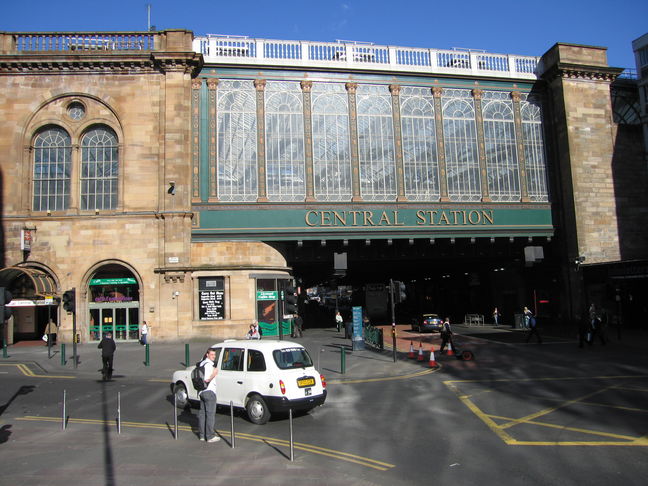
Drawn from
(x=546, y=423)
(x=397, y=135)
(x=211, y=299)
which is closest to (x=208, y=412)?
(x=546, y=423)

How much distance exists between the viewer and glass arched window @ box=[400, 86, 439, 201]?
3247cm

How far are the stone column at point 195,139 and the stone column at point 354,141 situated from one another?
9.49 metres

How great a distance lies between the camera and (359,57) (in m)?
32.6

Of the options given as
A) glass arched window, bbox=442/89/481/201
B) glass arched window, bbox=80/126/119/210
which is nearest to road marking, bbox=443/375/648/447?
glass arched window, bbox=442/89/481/201

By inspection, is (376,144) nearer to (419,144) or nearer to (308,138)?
(419,144)

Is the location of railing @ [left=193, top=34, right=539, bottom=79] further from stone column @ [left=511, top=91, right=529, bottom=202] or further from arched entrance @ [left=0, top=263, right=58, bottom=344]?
arched entrance @ [left=0, top=263, right=58, bottom=344]

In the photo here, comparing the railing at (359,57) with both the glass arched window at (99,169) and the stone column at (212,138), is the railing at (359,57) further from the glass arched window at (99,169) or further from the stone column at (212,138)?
the glass arched window at (99,169)

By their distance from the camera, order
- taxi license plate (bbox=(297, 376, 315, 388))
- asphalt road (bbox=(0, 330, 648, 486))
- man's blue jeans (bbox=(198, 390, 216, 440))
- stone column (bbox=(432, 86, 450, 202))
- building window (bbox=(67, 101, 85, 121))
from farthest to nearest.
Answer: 1. stone column (bbox=(432, 86, 450, 202))
2. building window (bbox=(67, 101, 85, 121))
3. taxi license plate (bbox=(297, 376, 315, 388))
4. man's blue jeans (bbox=(198, 390, 216, 440))
5. asphalt road (bbox=(0, 330, 648, 486))

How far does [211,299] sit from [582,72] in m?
29.0

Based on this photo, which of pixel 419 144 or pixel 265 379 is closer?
pixel 265 379

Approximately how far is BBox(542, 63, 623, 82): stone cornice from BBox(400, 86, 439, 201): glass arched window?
8691mm

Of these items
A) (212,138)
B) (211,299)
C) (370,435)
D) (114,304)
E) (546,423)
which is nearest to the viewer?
(370,435)

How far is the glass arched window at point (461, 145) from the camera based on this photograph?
3300cm

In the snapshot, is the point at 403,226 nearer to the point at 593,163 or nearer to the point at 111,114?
the point at 593,163
